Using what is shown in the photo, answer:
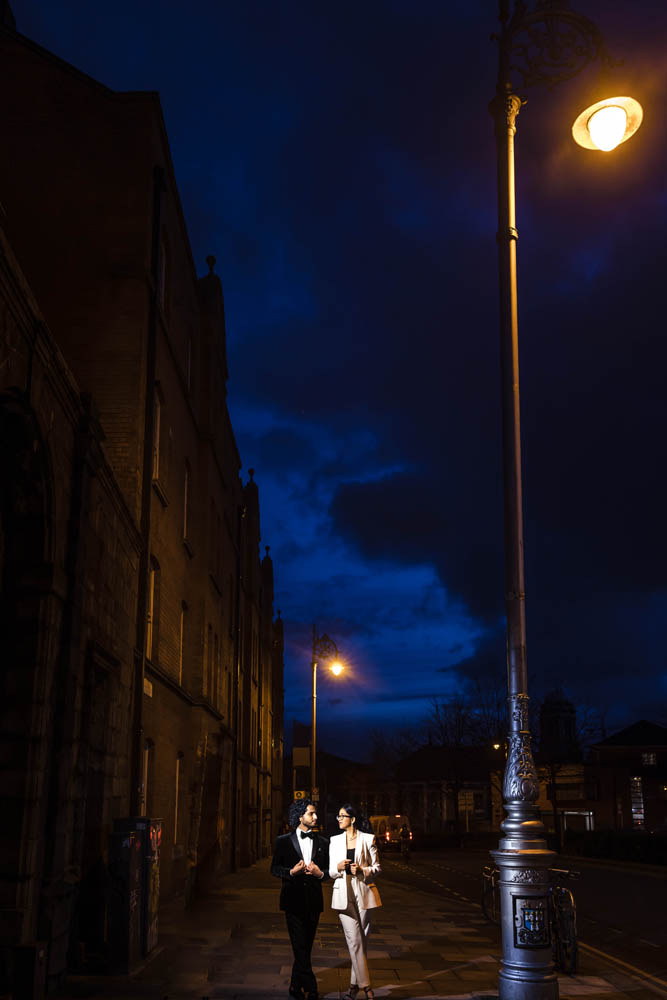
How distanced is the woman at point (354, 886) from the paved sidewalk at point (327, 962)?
0.75 m

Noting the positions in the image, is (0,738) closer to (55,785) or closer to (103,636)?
→ (55,785)

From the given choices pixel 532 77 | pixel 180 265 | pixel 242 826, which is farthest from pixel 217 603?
pixel 532 77

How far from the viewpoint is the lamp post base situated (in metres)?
8.05

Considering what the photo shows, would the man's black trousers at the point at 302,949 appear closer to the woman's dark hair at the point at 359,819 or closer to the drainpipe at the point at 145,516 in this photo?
the woman's dark hair at the point at 359,819

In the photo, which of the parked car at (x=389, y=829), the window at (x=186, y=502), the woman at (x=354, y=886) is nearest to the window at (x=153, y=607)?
the window at (x=186, y=502)

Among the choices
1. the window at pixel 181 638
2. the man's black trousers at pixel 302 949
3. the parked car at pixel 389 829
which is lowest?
the parked car at pixel 389 829

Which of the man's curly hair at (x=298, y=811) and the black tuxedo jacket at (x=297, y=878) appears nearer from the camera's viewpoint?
the black tuxedo jacket at (x=297, y=878)

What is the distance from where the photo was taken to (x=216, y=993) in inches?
381

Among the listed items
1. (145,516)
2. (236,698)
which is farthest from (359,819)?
(236,698)

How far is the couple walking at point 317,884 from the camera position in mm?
8797

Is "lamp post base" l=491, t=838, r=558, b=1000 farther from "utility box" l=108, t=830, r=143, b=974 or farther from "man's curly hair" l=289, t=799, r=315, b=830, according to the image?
"utility box" l=108, t=830, r=143, b=974

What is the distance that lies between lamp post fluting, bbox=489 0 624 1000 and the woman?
4.58ft

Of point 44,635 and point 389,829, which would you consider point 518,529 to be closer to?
point 44,635

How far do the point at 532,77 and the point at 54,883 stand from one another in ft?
31.3
